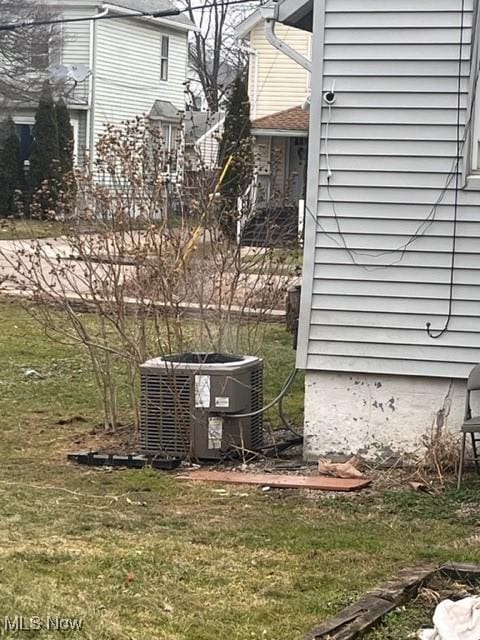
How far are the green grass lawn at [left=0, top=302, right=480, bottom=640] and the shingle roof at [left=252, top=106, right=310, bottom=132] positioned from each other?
60.2 feet

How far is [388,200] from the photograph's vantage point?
6891 millimetres

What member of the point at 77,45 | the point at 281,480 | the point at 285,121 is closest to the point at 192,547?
the point at 281,480

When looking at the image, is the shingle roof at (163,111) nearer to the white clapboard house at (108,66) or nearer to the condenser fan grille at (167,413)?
the white clapboard house at (108,66)

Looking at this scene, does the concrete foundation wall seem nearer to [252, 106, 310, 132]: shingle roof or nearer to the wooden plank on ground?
the wooden plank on ground

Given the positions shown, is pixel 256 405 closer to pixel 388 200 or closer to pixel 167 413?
pixel 167 413

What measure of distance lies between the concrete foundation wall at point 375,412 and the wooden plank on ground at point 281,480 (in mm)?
434

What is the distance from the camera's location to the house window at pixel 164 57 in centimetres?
3259

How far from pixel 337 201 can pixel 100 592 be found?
3.46m

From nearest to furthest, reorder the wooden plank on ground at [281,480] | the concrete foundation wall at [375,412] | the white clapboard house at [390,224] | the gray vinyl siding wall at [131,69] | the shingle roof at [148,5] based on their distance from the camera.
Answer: the wooden plank on ground at [281,480] < the white clapboard house at [390,224] < the concrete foundation wall at [375,412] < the gray vinyl siding wall at [131,69] < the shingle roof at [148,5]

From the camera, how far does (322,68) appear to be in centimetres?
695

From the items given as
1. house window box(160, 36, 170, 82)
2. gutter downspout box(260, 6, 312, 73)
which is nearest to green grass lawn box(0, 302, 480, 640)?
gutter downspout box(260, 6, 312, 73)

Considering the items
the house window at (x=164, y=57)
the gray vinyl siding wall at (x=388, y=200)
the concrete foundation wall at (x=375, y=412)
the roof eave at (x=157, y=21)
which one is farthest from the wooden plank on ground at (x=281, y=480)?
the house window at (x=164, y=57)

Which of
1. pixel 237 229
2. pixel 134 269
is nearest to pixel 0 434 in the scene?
pixel 134 269

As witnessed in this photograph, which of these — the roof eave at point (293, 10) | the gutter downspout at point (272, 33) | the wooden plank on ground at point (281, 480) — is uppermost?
the roof eave at point (293, 10)
